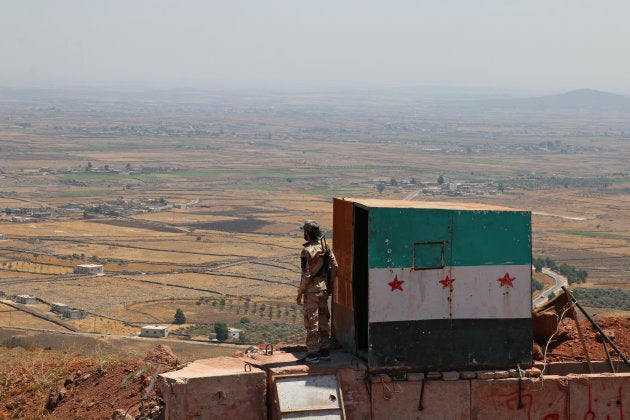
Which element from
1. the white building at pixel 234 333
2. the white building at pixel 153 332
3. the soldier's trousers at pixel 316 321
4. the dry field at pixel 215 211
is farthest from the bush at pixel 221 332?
the soldier's trousers at pixel 316 321

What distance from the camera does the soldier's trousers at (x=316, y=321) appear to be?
33.9 feet

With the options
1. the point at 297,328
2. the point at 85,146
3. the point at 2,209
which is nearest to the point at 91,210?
the point at 2,209

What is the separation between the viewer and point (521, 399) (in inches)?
408

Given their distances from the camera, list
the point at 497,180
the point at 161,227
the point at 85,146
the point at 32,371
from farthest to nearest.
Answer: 1. the point at 85,146
2. the point at 497,180
3. the point at 161,227
4. the point at 32,371

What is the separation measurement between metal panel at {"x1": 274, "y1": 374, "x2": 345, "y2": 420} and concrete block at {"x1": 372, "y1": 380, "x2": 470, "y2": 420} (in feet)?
1.31

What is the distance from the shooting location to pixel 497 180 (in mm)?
143375

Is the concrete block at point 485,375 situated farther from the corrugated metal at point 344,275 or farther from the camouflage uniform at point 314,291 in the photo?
the camouflage uniform at point 314,291

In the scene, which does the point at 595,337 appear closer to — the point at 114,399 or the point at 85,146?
the point at 114,399

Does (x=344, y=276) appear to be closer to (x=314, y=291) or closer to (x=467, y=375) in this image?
(x=314, y=291)

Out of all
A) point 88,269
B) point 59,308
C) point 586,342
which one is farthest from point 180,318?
point 586,342

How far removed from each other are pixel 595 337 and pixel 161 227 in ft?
275

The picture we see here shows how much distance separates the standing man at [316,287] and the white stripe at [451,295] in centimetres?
51

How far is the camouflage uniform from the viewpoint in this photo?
10.3 m

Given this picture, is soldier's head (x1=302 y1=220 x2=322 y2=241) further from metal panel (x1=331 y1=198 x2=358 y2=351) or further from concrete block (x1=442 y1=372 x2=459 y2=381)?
concrete block (x1=442 y1=372 x2=459 y2=381)
